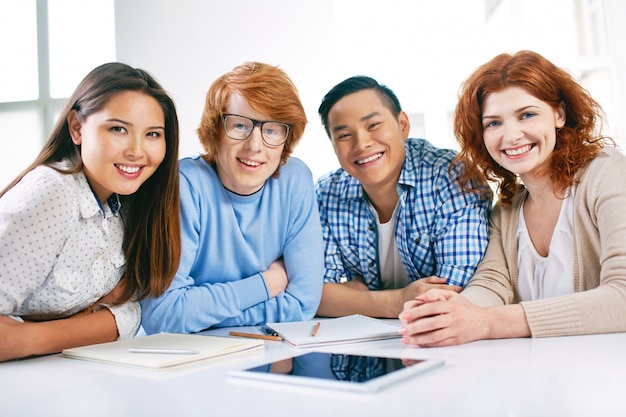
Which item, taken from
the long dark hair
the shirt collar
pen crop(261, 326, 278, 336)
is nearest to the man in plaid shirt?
pen crop(261, 326, 278, 336)

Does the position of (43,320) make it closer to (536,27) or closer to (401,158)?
(401,158)

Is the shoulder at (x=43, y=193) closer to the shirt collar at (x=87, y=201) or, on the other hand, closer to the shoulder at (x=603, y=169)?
the shirt collar at (x=87, y=201)

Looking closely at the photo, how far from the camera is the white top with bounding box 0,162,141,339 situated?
1.14 meters

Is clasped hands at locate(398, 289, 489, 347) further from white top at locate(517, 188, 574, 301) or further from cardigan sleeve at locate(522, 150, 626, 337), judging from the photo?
white top at locate(517, 188, 574, 301)

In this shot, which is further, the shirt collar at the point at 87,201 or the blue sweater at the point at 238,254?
the blue sweater at the point at 238,254

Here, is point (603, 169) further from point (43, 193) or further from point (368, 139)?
point (43, 193)

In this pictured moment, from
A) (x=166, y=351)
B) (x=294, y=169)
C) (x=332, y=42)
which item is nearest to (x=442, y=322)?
(x=166, y=351)

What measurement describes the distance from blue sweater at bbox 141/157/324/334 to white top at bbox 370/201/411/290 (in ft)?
1.00

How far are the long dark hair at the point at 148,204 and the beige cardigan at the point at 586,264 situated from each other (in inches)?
31.2

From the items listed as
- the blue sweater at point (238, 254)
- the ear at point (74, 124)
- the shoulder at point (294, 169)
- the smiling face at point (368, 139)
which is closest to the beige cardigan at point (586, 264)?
the smiling face at point (368, 139)

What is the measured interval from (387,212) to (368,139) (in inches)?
11.1

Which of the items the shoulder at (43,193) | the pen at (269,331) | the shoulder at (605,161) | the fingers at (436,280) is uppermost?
the shoulder at (605,161)

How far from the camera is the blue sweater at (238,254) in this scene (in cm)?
157

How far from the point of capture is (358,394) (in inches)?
30.6
